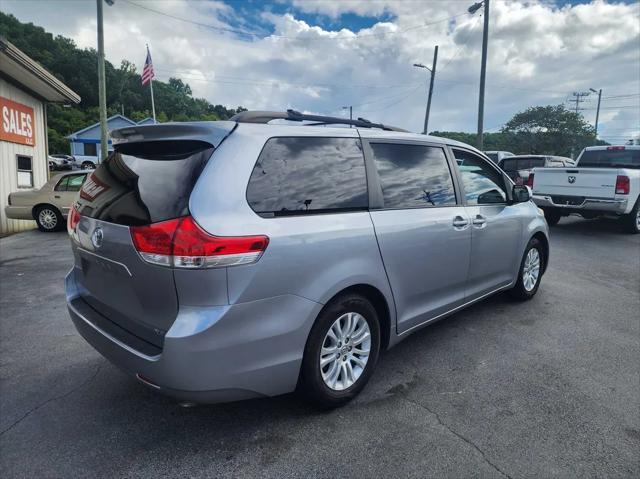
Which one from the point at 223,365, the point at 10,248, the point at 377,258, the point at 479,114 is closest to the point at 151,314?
the point at 223,365

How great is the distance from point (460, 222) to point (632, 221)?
8578 millimetres

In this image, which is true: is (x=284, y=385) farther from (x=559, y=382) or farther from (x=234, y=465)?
(x=559, y=382)

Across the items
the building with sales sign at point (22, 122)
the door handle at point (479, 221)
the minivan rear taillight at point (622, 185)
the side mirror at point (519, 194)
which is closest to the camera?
the door handle at point (479, 221)

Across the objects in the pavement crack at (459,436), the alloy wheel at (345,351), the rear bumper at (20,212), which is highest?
the rear bumper at (20,212)

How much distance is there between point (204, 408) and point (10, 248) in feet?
26.4

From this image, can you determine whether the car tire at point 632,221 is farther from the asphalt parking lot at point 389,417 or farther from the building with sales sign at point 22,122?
the building with sales sign at point 22,122

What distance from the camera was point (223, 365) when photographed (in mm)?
2111

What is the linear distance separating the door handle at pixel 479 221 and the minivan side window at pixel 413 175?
0.29 meters

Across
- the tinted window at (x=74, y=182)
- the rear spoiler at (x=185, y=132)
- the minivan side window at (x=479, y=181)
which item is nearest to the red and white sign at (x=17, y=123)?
the tinted window at (x=74, y=182)

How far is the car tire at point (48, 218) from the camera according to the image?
10.4 meters

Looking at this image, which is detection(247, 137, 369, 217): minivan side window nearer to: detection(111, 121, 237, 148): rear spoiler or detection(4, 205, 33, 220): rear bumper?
detection(111, 121, 237, 148): rear spoiler

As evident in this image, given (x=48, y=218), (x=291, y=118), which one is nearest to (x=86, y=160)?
(x=48, y=218)

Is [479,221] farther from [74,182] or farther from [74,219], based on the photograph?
[74,182]

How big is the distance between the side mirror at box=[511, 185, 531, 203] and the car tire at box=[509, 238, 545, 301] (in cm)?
49
